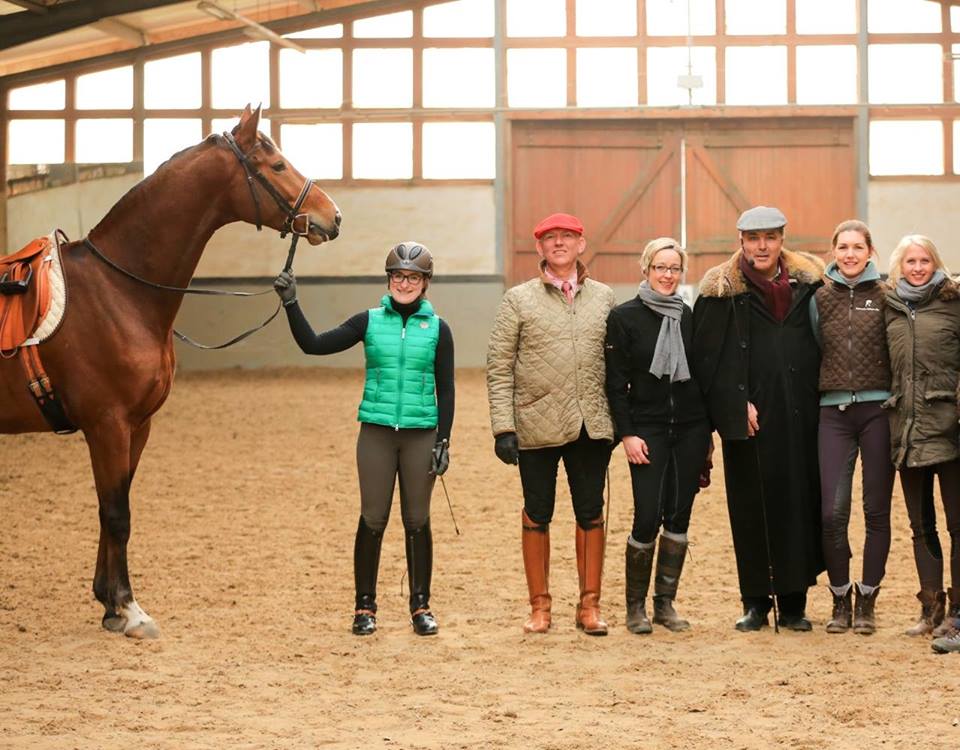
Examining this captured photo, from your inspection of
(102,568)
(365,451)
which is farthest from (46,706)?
(365,451)

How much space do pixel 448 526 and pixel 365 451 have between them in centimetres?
268

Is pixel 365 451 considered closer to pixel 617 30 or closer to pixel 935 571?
pixel 935 571

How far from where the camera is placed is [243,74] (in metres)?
16.1

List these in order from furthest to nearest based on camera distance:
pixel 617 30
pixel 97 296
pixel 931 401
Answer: pixel 617 30
pixel 97 296
pixel 931 401

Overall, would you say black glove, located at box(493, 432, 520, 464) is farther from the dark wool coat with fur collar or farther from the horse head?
the horse head

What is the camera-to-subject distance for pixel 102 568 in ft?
16.6

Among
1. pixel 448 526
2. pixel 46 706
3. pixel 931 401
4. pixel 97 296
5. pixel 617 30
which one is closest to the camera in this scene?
pixel 46 706

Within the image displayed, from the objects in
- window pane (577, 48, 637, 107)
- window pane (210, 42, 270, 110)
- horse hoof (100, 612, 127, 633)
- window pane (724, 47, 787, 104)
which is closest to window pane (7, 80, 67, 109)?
window pane (210, 42, 270, 110)

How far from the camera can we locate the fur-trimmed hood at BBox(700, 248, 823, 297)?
484cm

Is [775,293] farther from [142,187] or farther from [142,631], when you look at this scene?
[142,631]

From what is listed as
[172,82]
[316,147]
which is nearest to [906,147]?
[316,147]

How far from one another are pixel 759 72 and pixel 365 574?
486 inches

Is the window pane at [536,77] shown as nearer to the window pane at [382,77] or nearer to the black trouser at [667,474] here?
the window pane at [382,77]

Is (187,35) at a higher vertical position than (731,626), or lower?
higher
